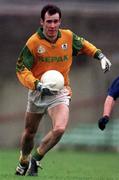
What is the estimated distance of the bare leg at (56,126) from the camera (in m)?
14.7

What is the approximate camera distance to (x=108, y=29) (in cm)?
3036

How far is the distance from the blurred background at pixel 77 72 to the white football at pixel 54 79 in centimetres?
1384

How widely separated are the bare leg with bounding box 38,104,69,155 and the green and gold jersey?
18.8 inches

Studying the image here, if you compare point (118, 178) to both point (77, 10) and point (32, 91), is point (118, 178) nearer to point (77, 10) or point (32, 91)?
point (32, 91)

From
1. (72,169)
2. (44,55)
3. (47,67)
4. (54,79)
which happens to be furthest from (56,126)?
(72,169)

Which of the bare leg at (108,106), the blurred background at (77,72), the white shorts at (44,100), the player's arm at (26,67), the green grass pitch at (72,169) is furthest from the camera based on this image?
the blurred background at (77,72)

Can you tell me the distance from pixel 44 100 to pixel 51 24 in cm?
110

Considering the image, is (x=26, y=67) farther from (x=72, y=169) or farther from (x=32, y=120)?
(x=72, y=169)

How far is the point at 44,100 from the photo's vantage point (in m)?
15.2

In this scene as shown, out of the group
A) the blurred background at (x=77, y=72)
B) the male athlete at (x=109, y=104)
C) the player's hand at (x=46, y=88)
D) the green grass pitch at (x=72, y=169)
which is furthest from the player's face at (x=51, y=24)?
the blurred background at (x=77, y=72)

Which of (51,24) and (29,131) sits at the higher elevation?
(51,24)

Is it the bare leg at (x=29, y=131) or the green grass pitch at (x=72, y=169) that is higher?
the bare leg at (x=29, y=131)

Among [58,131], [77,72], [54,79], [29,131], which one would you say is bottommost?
[77,72]

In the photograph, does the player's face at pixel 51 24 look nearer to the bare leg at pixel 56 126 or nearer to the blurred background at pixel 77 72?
the bare leg at pixel 56 126
